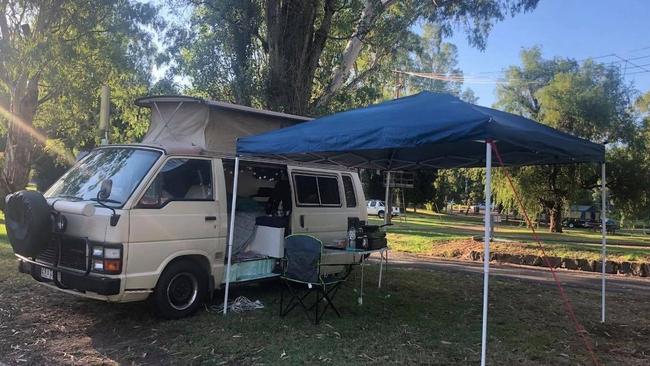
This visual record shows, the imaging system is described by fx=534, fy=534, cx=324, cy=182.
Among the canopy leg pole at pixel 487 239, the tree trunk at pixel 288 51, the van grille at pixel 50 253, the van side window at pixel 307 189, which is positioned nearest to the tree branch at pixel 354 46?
the tree trunk at pixel 288 51

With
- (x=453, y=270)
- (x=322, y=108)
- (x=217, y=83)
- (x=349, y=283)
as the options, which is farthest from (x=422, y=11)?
(x=349, y=283)

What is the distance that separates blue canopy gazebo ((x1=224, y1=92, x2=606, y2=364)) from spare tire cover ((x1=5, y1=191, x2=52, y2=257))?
2.11 metres

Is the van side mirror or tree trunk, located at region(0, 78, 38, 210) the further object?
tree trunk, located at region(0, 78, 38, 210)

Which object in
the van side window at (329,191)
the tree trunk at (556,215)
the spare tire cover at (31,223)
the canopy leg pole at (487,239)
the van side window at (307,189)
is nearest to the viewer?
the canopy leg pole at (487,239)

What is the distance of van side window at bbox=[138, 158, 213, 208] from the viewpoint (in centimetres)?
626

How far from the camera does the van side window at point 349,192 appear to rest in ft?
31.0

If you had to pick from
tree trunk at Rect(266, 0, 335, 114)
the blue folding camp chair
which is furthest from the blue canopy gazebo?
tree trunk at Rect(266, 0, 335, 114)

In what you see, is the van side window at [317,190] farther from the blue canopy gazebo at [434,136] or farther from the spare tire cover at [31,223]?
the spare tire cover at [31,223]

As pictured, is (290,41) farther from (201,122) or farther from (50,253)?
(50,253)

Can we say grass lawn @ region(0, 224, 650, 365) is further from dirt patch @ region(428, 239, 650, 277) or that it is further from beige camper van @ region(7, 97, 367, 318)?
dirt patch @ region(428, 239, 650, 277)

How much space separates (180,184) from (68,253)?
58.3 inches

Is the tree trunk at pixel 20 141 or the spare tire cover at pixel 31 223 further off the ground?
the tree trunk at pixel 20 141

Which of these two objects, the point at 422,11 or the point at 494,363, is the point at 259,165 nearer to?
the point at 494,363

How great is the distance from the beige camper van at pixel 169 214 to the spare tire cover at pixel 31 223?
12 millimetres
